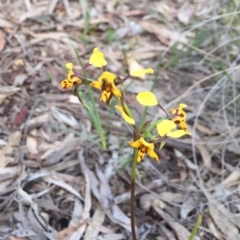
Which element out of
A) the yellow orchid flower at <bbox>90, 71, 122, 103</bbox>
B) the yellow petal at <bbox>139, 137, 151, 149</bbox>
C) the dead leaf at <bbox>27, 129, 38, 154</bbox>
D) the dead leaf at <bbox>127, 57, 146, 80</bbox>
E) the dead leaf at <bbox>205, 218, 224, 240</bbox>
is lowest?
the dead leaf at <bbox>205, 218, 224, 240</bbox>

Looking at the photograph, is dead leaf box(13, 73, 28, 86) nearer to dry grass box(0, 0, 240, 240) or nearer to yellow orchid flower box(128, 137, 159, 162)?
dry grass box(0, 0, 240, 240)

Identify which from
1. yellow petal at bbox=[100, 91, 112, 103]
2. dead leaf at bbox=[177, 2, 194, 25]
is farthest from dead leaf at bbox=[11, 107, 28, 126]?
dead leaf at bbox=[177, 2, 194, 25]

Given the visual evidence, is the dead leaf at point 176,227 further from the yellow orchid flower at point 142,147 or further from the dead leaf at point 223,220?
the yellow orchid flower at point 142,147

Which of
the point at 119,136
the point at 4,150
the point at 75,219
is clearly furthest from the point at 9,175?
the point at 119,136

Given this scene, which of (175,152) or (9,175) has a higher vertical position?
(9,175)

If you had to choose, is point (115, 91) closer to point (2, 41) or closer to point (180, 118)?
point (180, 118)

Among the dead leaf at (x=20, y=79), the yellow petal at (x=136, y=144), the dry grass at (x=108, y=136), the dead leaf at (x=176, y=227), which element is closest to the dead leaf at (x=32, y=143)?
the dry grass at (x=108, y=136)

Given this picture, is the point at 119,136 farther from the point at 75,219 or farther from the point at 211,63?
the point at 211,63
